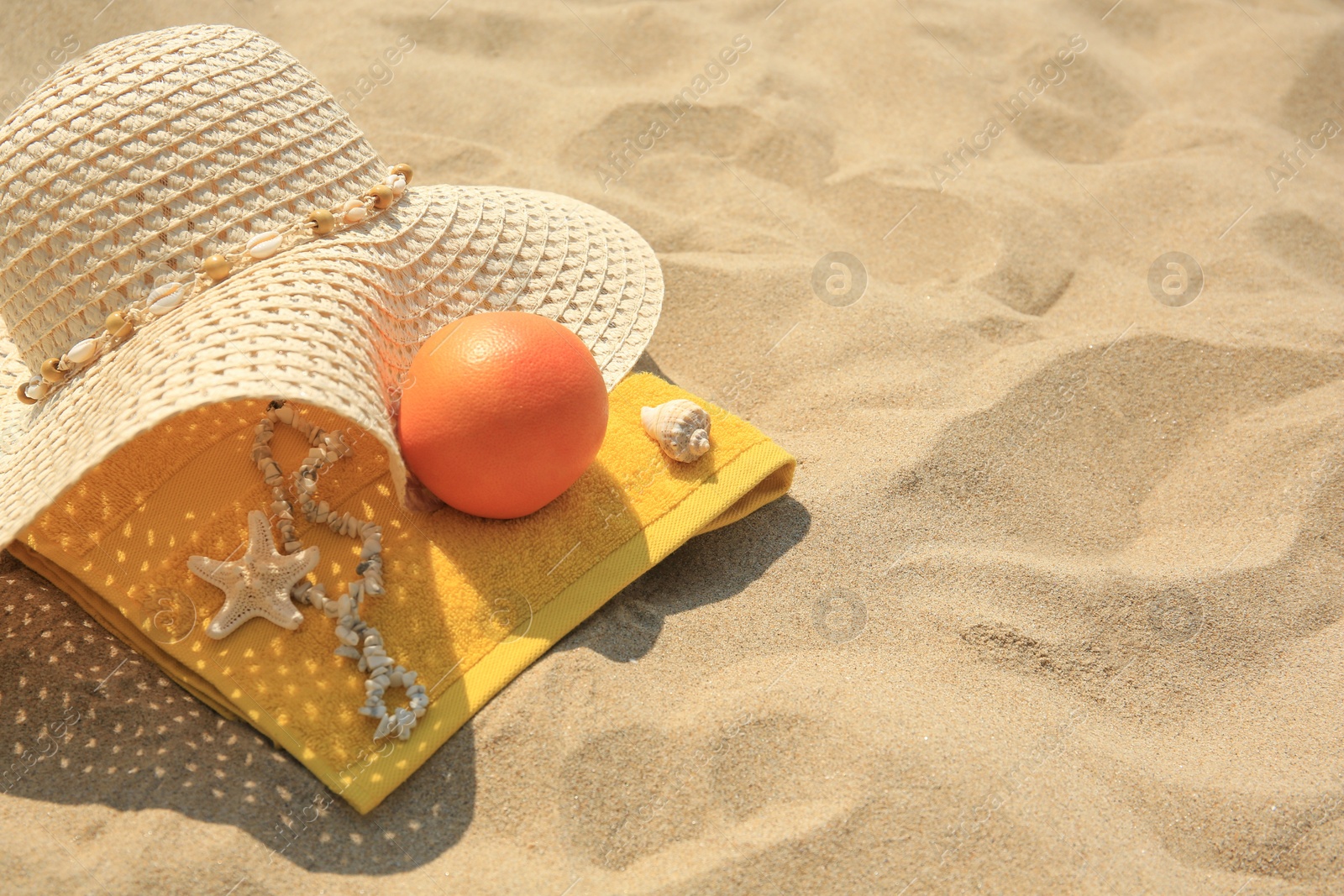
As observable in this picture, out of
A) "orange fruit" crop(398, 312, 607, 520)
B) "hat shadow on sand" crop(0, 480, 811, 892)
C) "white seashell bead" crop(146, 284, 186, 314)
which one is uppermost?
"white seashell bead" crop(146, 284, 186, 314)

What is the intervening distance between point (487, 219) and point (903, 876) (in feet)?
6.09

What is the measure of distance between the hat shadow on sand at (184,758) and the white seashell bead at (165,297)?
752 mm

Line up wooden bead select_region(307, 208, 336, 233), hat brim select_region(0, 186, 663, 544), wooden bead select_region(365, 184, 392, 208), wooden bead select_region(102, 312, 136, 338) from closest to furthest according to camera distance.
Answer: hat brim select_region(0, 186, 663, 544), wooden bead select_region(102, 312, 136, 338), wooden bead select_region(307, 208, 336, 233), wooden bead select_region(365, 184, 392, 208)

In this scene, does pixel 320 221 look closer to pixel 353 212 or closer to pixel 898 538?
pixel 353 212

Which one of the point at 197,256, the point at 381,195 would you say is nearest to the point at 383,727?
the point at 197,256

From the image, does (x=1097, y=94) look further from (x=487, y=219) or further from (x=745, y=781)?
(x=745, y=781)

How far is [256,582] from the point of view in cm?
208

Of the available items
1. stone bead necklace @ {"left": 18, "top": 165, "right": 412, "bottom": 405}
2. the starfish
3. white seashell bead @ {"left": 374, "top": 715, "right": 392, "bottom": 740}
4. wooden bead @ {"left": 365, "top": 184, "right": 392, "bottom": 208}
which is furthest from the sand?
wooden bead @ {"left": 365, "top": 184, "right": 392, "bottom": 208}

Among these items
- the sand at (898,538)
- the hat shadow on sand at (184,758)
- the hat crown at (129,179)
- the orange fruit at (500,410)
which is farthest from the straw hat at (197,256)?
the sand at (898,538)

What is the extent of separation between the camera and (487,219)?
2.57 m

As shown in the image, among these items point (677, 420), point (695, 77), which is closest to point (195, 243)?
point (677, 420)

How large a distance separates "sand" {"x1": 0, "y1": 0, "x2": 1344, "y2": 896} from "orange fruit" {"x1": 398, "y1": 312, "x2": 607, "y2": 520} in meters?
0.40

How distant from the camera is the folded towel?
6.53 ft

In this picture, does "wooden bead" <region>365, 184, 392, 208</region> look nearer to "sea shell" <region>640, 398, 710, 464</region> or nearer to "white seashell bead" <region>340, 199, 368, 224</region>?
"white seashell bead" <region>340, 199, 368, 224</region>
